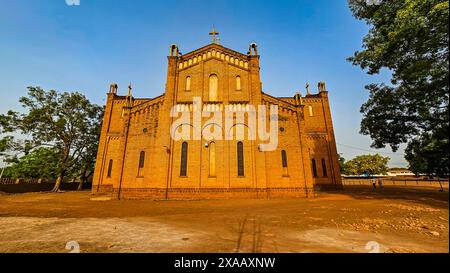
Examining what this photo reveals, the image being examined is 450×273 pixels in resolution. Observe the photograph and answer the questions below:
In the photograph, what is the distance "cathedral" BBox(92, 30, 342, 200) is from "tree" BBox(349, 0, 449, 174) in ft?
20.3

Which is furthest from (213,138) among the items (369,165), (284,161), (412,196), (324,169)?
(369,165)

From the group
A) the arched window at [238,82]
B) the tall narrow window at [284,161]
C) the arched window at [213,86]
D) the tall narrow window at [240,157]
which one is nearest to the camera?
the tall narrow window at [240,157]

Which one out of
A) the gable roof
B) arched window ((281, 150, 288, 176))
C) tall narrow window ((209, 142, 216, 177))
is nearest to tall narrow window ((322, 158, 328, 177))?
arched window ((281, 150, 288, 176))

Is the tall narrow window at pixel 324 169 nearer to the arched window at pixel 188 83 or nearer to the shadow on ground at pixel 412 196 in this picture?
the shadow on ground at pixel 412 196

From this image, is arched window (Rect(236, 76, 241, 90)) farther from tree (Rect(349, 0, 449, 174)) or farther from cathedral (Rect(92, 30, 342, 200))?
tree (Rect(349, 0, 449, 174))

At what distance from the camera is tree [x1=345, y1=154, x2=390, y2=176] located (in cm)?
6178

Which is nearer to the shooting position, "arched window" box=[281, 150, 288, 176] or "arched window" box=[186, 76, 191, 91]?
"arched window" box=[281, 150, 288, 176]

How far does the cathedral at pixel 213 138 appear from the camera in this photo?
55.0ft

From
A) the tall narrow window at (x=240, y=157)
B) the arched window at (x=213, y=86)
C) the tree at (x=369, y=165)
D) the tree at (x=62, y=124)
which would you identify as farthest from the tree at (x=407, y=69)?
the tree at (x=369, y=165)

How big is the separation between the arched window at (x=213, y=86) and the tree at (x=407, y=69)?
11350 mm

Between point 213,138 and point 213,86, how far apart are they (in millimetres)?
5501

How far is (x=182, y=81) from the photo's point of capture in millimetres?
19516
